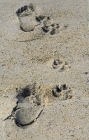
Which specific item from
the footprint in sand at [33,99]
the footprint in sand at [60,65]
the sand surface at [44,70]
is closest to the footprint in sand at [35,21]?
the sand surface at [44,70]

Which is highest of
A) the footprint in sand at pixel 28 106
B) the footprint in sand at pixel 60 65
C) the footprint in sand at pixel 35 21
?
the footprint in sand at pixel 35 21

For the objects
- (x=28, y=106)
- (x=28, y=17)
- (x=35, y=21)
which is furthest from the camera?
(x=28, y=17)

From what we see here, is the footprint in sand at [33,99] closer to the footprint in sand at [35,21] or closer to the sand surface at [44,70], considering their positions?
the sand surface at [44,70]

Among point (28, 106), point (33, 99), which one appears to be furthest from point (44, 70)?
point (28, 106)

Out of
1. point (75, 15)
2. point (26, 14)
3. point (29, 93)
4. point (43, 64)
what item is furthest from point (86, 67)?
point (26, 14)

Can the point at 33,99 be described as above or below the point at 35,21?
below

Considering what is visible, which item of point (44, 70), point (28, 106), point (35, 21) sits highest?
point (35, 21)

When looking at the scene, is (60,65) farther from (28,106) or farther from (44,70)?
(28,106)

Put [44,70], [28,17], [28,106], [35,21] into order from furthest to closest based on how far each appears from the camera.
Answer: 1. [28,17]
2. [35,21]
3. [44,70]
4. [28,106]
